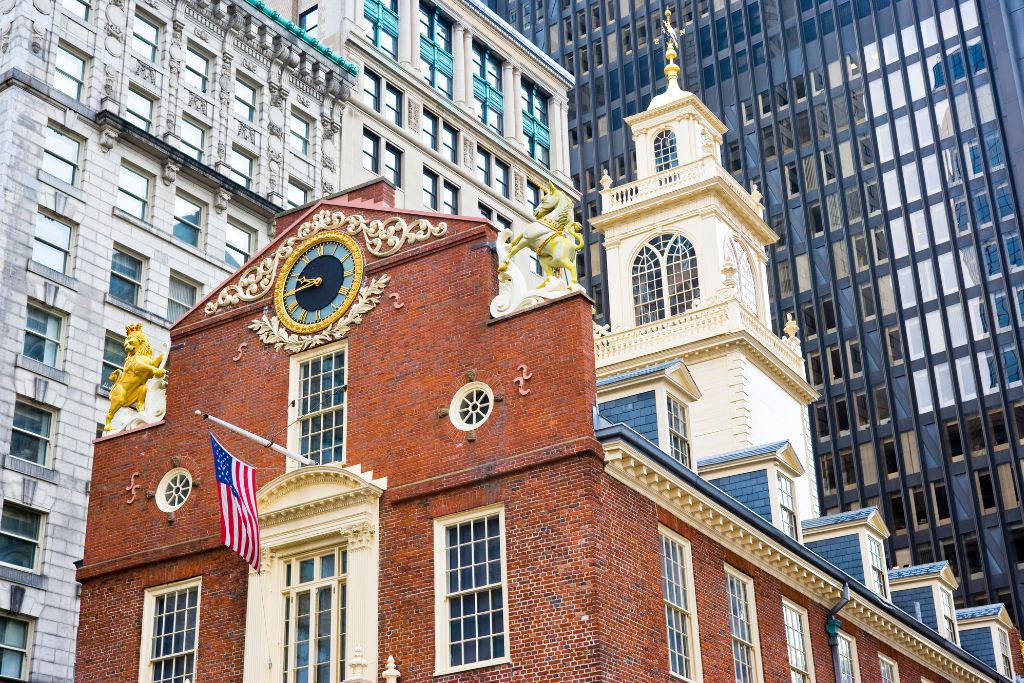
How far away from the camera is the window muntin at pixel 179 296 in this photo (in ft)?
172

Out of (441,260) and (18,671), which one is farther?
(18,671)

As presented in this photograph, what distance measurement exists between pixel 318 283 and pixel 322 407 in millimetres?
2926

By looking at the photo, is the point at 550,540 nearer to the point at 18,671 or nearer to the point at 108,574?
the point at 108,574

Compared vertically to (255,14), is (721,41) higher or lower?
higher

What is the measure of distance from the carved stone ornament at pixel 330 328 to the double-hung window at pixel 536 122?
50.4 metres

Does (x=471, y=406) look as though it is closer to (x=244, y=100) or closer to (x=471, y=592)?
(x=471, y=592)

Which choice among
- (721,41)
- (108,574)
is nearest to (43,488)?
(108,574)

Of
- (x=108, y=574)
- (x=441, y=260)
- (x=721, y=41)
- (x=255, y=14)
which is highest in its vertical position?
(x=721, y=41)

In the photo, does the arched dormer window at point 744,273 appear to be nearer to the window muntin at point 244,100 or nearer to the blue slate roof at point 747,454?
the blue slate roof at point 747,454

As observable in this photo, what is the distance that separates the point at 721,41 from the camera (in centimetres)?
11481

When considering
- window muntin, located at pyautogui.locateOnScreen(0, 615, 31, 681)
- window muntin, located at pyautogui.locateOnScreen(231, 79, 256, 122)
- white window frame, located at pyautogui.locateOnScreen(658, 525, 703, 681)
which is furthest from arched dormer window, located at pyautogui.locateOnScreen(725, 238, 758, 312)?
window muntin, located at pyautogui.locateOnScreen(0, 615, 31, 681)

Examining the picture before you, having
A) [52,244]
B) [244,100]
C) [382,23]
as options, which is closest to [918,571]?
[52,244]

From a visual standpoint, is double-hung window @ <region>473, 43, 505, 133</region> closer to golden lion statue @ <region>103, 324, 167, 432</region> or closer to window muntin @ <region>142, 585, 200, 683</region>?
golden lion statue @ <region>103, 324, 167, 432</region>

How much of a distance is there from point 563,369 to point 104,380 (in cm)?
2767
